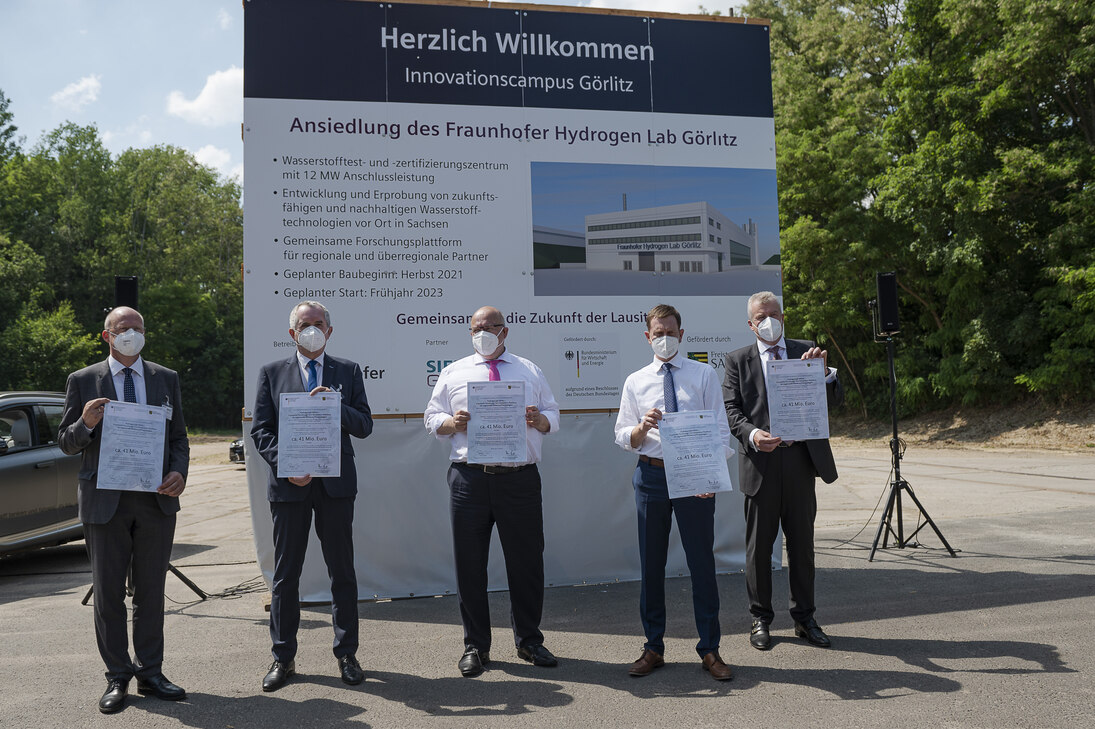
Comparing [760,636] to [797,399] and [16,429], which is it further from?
[16,429]

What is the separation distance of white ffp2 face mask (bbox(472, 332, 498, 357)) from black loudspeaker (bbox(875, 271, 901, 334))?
16.5 feet

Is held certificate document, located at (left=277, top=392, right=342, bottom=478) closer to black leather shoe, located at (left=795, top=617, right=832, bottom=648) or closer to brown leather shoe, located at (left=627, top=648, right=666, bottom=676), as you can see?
brown leather shoe, located at (left=627, top=648, right=666, bottom=676)

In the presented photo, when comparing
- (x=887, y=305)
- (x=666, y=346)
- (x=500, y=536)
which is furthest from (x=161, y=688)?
(x=887, y=305)

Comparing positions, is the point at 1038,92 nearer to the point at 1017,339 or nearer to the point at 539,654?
the point at 1017,339

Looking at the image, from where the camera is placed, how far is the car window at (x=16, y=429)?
7.65 meters

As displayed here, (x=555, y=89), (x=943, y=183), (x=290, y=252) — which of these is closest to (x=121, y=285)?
(x=290, y=252)

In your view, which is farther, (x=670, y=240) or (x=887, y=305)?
(x=887, y=305)

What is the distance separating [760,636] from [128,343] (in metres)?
3.98

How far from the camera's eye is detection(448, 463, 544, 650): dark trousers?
4.50m

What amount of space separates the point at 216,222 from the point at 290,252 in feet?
163

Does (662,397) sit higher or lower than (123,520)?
higher

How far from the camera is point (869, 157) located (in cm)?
2625

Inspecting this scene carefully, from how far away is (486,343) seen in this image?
456 centimetres

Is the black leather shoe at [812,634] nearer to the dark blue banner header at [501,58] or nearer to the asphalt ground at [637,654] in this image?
the asphalt ground at [637,654]
